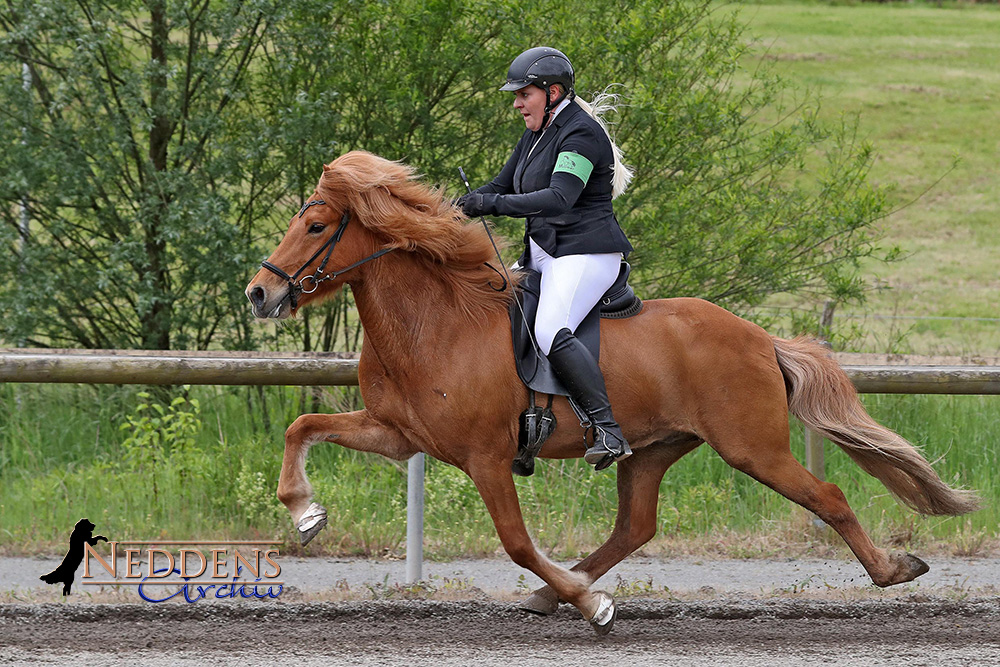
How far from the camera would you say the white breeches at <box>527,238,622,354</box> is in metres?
4.59

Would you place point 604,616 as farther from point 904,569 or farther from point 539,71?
point 539,71

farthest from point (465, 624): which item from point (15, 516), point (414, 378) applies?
point (15, 516)

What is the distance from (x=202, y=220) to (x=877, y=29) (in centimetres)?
3576

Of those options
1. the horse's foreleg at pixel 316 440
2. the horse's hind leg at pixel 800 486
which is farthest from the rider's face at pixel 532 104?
the horse's hind leg at pixel 800 486

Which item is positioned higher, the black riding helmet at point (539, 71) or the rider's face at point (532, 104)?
the black riding helmet at point (539, 71)

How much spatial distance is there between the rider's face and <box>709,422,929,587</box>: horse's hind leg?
1559 mm

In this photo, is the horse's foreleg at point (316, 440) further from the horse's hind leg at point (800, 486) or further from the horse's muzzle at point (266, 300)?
the horse's hind leg at point (800, 486)

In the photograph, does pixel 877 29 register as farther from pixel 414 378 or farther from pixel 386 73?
pixel 414 378

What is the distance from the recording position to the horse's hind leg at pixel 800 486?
481 centimetres

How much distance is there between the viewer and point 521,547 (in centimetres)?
462

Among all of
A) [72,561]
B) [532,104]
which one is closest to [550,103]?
[532,104]

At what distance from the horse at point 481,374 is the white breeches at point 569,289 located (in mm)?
162

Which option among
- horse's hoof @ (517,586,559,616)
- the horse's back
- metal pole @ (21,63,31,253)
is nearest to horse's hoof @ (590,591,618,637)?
horse's hoof @ (517,586,559,616)

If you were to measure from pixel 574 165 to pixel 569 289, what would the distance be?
1.66 feet
